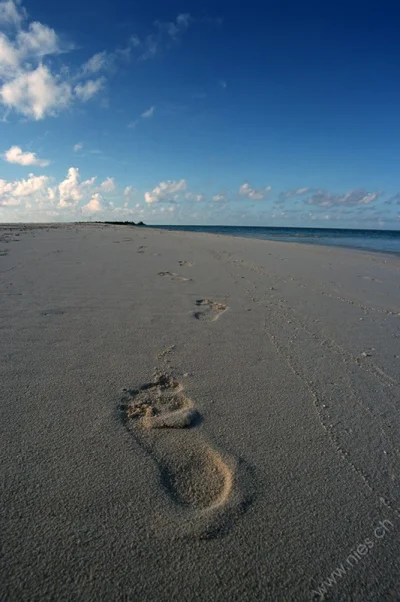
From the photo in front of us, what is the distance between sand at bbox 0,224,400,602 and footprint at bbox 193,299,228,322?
0.13m

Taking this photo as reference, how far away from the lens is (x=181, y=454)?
1.77 metres

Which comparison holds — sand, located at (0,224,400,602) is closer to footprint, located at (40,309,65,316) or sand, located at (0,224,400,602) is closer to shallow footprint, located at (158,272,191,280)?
footprint, located at (40,309,65,316)

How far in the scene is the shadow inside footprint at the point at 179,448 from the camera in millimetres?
1545

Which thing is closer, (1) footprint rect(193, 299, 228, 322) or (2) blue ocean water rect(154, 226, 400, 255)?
(1) footprint rect(193, 299, 228, 322)

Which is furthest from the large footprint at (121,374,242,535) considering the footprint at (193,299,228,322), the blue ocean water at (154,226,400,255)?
the blue ocean water at (154,226,400,255)

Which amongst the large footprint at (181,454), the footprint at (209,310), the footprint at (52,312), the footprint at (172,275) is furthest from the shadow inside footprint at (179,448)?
the footprint at (172,275)

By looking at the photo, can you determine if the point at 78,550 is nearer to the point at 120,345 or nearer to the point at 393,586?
the point at 393,586

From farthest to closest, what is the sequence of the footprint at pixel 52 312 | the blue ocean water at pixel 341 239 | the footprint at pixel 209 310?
1. the blue ocean water at pixel 341 239
2. the footprint at pixel 209 310
3. the footprint at pixel 52 312

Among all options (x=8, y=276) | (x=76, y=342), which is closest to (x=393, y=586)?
(x=76, y=342)

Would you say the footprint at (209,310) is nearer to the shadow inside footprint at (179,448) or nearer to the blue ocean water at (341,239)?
the shadow inside footprint at (179,448)

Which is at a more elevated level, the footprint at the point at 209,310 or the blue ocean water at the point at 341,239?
the footprint at the point at 209,310

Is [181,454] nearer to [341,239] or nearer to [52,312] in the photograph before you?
[52,312]

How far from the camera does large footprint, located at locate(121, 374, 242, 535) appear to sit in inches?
59.0

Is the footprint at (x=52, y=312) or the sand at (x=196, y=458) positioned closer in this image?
the sand at (x=196, y=458)
